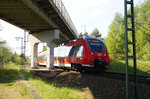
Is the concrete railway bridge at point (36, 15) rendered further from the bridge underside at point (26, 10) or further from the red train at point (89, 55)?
the red train at point (89, 55)

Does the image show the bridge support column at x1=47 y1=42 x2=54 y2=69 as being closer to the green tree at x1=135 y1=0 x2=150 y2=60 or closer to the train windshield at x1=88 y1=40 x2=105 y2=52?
the train windshield at x1=88 y1=40 x2=105 y2=52

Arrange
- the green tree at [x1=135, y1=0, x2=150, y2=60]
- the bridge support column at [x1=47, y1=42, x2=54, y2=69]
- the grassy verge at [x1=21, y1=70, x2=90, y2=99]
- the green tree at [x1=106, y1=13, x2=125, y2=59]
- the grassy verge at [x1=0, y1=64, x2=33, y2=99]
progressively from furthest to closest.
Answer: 1. the green tree at [x1=106, y1=13, x2=125, y2=59]
2. the green tree at [x1=135, y1=0, x2=150, y2=60]
3. the bridge support column at [x1=47, y1=42, x2=54, y2=69]
4. the grassy verge at [x1=0, y1=64, x2=33, y2=99]
5. the grassy verge at [x1=21, y1=70, x2=90, y2=99]

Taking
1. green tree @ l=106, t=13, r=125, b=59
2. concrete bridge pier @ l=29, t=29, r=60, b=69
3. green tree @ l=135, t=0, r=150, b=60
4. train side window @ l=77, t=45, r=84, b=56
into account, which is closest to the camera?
train side window @ l=77, t=45, r=84, b=56

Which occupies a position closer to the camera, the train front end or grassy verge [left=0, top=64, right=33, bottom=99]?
grassy verge [left=0, top=64, right=33, bottom=99]

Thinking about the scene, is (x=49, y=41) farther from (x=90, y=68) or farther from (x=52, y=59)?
(x=90, y=68)

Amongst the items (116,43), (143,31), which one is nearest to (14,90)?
(143,31)

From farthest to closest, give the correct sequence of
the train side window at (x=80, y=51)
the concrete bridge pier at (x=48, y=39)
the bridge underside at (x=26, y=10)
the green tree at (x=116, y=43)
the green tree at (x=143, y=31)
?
the green tree at (x=116, y=43) < the green tree at (x=143, y=31) < the concrete bridge pier at (x=48, y=39) < the train side window at (x=80, y=51) < the bridge underside at (x=26, y=10)

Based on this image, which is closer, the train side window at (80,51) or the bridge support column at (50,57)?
the train side window at (80,51)

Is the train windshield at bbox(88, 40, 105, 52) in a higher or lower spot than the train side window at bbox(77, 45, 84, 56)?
higher

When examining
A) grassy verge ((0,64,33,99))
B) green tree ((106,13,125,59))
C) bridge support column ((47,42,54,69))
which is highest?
green tree ((106,13,125,59))

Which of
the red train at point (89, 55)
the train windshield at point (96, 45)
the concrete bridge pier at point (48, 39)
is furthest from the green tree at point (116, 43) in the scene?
the train windshield at point (96, 45)

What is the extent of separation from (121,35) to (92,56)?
81.1ft

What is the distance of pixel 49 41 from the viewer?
25125mm

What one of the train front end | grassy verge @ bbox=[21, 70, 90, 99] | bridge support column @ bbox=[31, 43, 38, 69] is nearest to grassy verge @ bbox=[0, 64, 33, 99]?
grassy verge @ bbox=[21, 70, 90, 99]
